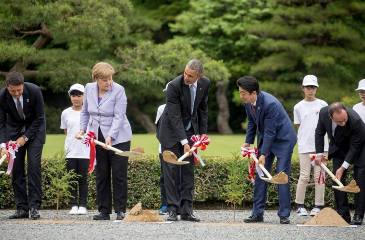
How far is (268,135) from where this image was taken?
36.0 ft

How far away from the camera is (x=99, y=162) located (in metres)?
11.2

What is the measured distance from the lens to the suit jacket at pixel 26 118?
452 inches

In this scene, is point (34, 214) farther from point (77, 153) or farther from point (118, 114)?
point (118, 114)

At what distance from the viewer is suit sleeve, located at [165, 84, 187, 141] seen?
36.3ft

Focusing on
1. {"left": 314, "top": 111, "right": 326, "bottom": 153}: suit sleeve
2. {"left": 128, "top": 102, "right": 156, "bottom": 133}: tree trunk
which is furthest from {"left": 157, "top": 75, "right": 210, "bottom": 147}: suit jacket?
{"left": 128, "top": 102, "right": 156, "bottom": 133}: tree trunk

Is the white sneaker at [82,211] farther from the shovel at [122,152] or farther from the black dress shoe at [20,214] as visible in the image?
the shovel at [122,152]

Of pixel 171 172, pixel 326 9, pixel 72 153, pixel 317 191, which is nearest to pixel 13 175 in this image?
pixel 72 153

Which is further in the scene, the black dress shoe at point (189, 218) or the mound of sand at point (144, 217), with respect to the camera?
the black dress shoe at point (189, 218)

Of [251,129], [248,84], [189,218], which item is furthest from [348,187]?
[189,218]

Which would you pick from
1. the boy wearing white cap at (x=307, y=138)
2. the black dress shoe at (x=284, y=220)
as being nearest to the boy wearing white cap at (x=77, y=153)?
the black dress shoe at (x=284, y=220)

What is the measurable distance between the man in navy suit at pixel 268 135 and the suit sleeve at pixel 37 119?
2.50 metres

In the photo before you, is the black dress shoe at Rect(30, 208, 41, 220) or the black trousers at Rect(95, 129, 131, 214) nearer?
the black trousers at Rect(95, 129, 131, 214)

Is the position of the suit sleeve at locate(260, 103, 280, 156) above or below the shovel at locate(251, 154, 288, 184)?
above

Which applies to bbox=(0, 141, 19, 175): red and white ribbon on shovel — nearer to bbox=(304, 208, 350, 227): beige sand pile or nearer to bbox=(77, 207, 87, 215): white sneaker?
bbox=(77, 207, 87, 215): white sneaker
